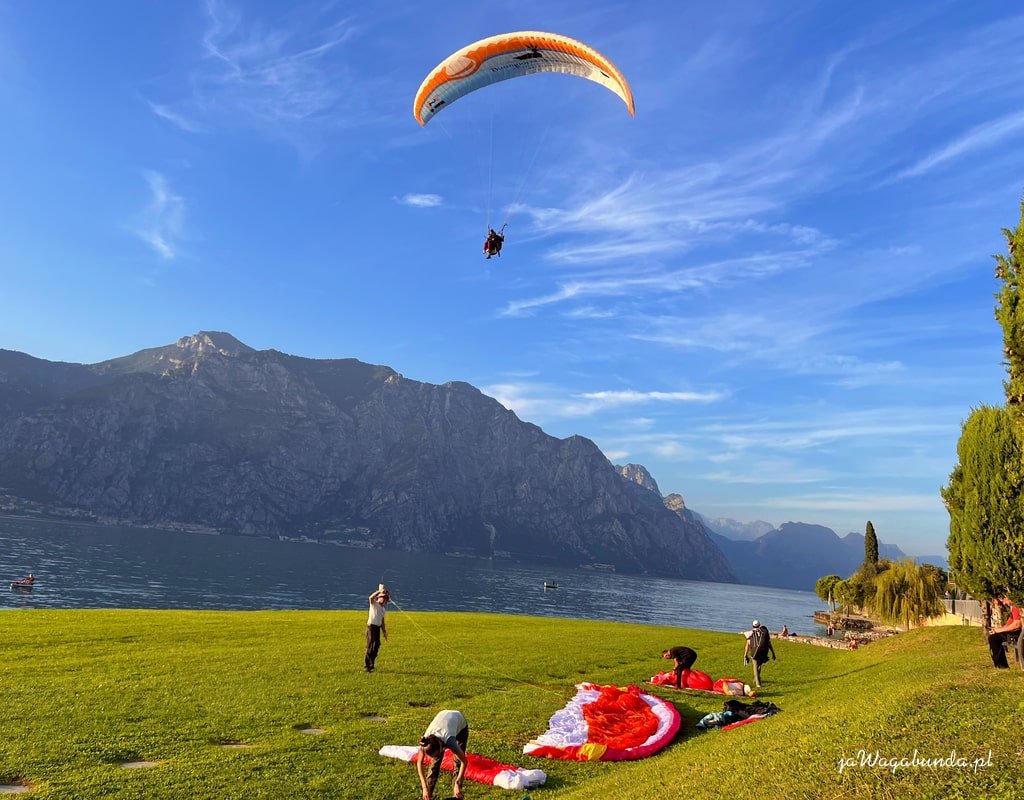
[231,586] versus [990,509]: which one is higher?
[990,509]

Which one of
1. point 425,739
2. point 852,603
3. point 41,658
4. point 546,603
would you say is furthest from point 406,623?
point 546,603

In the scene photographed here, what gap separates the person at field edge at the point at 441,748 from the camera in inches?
372

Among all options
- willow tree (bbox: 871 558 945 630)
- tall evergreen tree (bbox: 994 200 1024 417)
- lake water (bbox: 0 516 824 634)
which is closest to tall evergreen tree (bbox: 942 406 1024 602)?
tall evergreen tree (bbox: 994 200 1024 417)

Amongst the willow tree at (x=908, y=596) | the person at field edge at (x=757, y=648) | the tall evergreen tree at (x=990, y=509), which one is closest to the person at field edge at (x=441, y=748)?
the person at field edge at (x=757, y=648)

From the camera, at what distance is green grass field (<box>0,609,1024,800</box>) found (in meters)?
8.89

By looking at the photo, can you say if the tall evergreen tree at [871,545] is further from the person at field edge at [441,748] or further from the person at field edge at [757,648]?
the person at field edge at [441,748]

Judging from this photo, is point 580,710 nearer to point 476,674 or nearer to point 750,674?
point 476,674

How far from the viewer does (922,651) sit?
25.8 m

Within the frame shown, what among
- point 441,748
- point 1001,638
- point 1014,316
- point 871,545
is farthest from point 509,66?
point 871,545

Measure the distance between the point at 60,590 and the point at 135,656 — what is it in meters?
75.9

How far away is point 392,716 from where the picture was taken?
14.1 meters

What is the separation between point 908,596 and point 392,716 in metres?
50.4

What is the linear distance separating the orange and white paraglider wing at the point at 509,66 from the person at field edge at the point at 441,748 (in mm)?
21340

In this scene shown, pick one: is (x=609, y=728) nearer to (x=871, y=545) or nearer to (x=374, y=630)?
(x=374, y=630)
